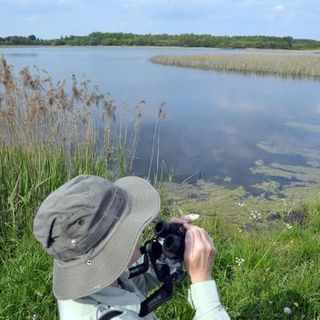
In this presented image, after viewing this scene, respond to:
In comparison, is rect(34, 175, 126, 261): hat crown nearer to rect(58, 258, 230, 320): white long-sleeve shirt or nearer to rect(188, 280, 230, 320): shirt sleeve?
rect(58, 258, 230, 320): white long-sleeve shirt

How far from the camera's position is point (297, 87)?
1631cm

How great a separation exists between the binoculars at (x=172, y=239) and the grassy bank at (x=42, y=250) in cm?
112

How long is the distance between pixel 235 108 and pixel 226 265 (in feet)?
29.9

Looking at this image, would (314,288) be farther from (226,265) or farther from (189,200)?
(189,200)

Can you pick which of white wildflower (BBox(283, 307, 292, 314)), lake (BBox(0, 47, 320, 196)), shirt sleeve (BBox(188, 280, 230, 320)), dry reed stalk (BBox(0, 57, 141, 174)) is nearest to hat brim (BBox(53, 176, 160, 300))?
shirt sleeve (BBox(188, 280, 230, 320))

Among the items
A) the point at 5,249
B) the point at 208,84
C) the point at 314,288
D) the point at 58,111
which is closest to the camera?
the point at 314,288

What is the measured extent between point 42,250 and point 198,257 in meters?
1.62

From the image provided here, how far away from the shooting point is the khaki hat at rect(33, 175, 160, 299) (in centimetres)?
103

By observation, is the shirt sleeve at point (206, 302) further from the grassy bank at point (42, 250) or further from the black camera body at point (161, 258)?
the grassy bank at point (42, 250)

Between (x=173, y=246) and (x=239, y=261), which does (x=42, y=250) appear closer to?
(x=239, y=261)

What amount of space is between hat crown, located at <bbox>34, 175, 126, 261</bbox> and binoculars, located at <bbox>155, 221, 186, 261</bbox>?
0.20 metres

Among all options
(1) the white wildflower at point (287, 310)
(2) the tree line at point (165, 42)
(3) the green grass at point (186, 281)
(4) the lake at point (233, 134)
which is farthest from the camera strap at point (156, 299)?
(2) the tree line at point (165, 42)

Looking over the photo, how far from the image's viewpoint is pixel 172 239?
120 centimetres

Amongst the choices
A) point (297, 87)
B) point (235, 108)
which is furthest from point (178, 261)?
point (297, 87)
